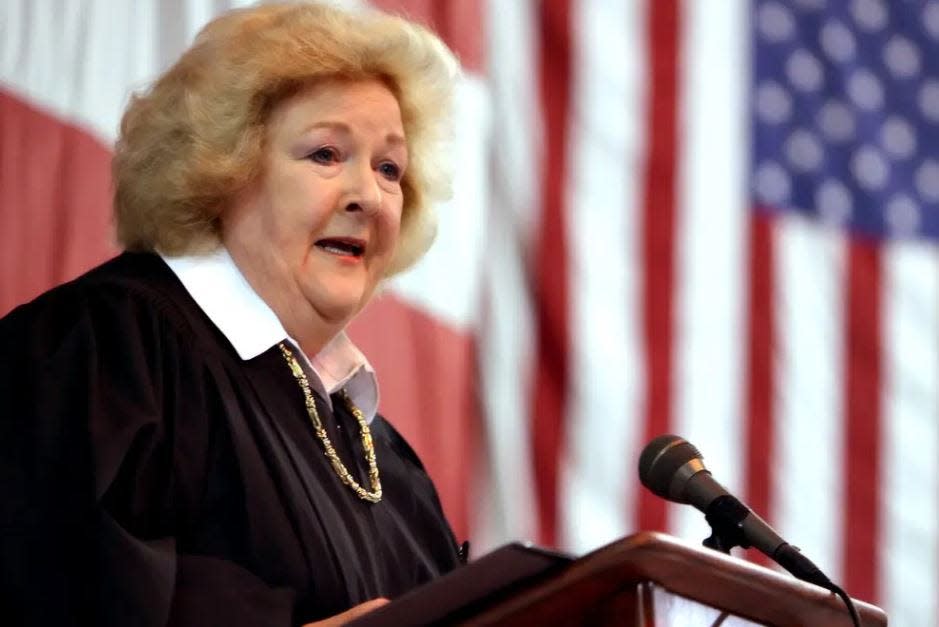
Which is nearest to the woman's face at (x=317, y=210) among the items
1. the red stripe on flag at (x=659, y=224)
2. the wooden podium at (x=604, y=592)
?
the wooden podium at (x=604, y=592)

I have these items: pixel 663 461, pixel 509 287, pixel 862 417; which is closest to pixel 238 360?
pixel 663 461

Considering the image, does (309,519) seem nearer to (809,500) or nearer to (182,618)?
(182,618)

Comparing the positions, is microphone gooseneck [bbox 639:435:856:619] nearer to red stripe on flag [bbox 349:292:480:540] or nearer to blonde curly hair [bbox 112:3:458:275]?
Answer: blonde curly hair [bbox 112:3:458:275]

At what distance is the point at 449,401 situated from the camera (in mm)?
2670

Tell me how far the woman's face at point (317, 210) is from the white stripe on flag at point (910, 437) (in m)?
1.53

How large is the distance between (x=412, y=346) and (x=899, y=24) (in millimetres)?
1267

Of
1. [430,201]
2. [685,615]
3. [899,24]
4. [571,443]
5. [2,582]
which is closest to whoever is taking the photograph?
[685,615]

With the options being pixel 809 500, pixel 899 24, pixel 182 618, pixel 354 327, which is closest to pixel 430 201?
pixel 354 327

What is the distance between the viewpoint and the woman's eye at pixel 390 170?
1.90 meters

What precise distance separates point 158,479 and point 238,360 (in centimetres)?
24

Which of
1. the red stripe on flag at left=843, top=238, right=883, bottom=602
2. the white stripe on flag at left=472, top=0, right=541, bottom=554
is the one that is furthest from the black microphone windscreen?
the red stripe on flag at left=843, top=238, right=883, bottom=602

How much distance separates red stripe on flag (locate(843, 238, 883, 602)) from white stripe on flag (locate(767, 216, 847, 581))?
0.02 m

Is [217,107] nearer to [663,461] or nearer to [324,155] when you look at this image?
[324,155]

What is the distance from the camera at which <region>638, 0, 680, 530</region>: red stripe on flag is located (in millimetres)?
2892
